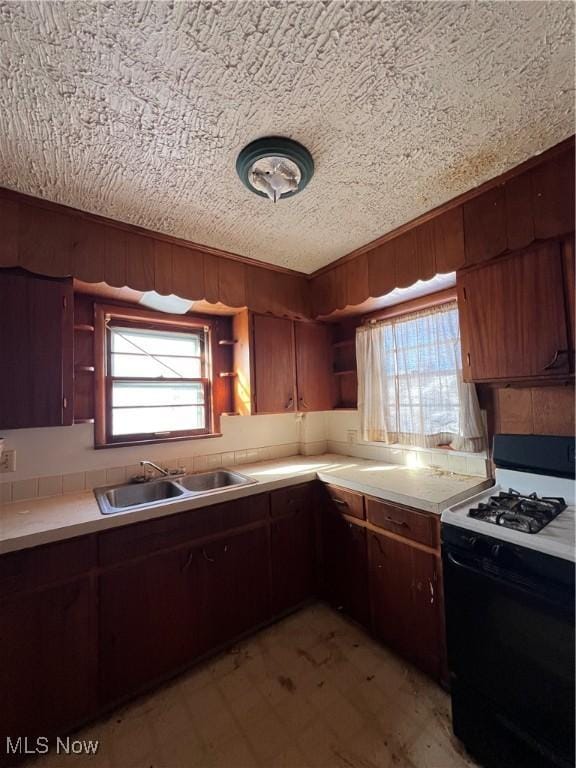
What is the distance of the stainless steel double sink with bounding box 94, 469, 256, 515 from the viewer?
1.83 metres

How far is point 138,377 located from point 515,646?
92.8 inches

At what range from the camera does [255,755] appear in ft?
4.28

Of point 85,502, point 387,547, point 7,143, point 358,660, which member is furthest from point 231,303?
point 358,660

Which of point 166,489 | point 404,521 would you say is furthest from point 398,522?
point 166,489

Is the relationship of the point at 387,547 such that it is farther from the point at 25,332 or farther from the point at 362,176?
the point at 25,332

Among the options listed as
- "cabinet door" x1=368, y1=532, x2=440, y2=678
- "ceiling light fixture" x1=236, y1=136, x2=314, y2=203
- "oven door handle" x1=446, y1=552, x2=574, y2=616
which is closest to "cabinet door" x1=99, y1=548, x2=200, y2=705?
"cabinet door" x1=368, y1=532, x2=440, y2=678

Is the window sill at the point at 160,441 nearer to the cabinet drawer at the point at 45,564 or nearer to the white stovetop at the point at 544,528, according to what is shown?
the cabinet drawer at the point at 45,564

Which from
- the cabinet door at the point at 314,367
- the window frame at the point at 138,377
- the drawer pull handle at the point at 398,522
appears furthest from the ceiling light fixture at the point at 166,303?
the drawer pull handle at the point at 398,522

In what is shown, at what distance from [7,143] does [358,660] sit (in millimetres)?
2883

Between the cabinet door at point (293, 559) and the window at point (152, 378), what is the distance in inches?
36.7

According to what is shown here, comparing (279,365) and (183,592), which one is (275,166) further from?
(183,592)

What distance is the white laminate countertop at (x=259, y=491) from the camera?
4.56 ft

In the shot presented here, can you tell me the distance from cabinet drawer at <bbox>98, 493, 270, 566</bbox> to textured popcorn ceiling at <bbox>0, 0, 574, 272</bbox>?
164cm

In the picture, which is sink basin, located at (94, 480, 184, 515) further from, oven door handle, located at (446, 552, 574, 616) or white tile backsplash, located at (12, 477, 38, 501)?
oven door handle, located at (446, 552, 574, 616)
